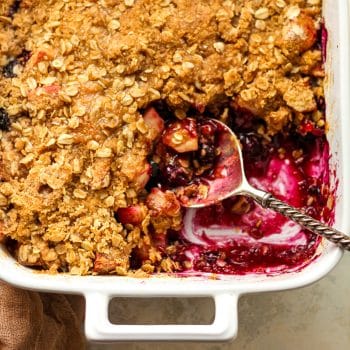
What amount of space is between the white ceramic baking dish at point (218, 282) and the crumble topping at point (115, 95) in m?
0.06

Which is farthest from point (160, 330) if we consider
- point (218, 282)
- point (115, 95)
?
point (115, 95)

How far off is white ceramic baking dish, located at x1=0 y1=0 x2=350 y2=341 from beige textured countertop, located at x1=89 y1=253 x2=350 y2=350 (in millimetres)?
354

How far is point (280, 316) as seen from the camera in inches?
79.6

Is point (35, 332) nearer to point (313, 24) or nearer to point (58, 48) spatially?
point (58, 48)

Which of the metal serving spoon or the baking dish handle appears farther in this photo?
the metal serving spoon

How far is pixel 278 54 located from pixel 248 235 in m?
0.44

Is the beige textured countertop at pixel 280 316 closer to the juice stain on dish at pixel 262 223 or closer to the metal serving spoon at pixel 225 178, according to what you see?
the juice stain on dish at pixel 262 223

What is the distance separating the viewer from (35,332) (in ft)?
5.87

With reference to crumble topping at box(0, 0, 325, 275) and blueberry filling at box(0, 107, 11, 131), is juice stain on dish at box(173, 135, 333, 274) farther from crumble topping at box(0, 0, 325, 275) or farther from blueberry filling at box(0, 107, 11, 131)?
blueberry filling at box(0, 107, 11, 131)

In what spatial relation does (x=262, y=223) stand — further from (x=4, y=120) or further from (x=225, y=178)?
(x=4, y=120)

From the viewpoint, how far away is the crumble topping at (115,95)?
1.63 meters

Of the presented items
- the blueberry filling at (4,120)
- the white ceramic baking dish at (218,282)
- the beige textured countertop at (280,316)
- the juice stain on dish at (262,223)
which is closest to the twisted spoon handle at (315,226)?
the white ceramic baking dish at (218,282)

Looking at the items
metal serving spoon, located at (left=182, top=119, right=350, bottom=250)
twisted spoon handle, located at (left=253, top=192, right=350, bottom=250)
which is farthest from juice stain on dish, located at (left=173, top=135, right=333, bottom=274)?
twisted spoon handle, located at (left=253, top=192, right=350, bottom=250)

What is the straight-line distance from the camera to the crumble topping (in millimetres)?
1632
